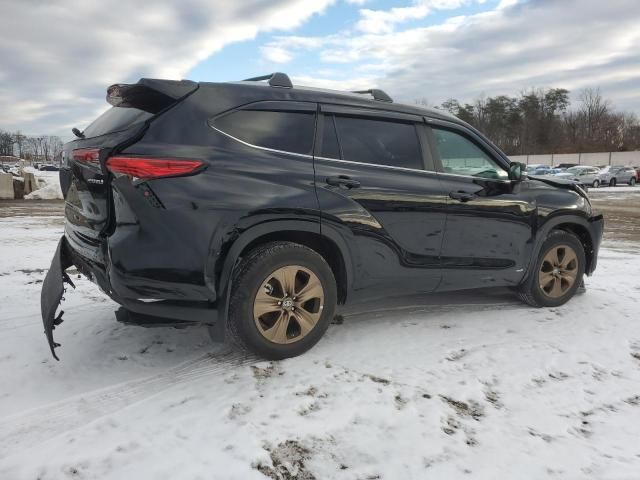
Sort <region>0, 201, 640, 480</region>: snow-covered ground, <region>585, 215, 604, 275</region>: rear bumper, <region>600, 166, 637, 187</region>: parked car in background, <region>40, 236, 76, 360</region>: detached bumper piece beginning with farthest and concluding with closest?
<region>600, 166, 637, 187</region>: parked car in background
<region>585, 215, 604, 275</region>: rear bumper
<region>40, 236, 76, 360</region>: detached bumper piece
<region>0, 201, 640, 480</region>: snow-covered ground

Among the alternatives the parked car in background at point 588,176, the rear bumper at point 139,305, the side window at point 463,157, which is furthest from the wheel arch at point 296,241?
the parked car in background at point 588,176

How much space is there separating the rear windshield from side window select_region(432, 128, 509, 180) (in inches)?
89.3

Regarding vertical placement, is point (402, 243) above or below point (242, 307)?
above

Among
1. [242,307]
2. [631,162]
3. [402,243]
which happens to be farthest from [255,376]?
[631,162]

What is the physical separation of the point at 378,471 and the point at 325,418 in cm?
50

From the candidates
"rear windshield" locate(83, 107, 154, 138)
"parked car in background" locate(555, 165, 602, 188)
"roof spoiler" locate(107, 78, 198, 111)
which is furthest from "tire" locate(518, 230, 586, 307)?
"parked car in background" locate(555, 165, 602, 188)

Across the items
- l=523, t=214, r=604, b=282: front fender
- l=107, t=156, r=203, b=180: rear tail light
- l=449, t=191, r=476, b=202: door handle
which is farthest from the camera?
l=523, t=214, r=604, b=282: front fender

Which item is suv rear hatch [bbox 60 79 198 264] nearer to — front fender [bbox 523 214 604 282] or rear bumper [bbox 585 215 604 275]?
front fender [bbox 523 214 604 282]

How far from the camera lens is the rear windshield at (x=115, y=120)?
3.10 m

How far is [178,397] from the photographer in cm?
289

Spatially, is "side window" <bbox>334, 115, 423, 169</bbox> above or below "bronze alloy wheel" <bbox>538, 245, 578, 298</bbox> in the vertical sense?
above

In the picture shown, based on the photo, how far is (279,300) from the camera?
3.28m

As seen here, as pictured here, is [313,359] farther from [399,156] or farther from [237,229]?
[399,156]

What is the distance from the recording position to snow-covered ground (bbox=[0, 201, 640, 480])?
2285 millimetres
